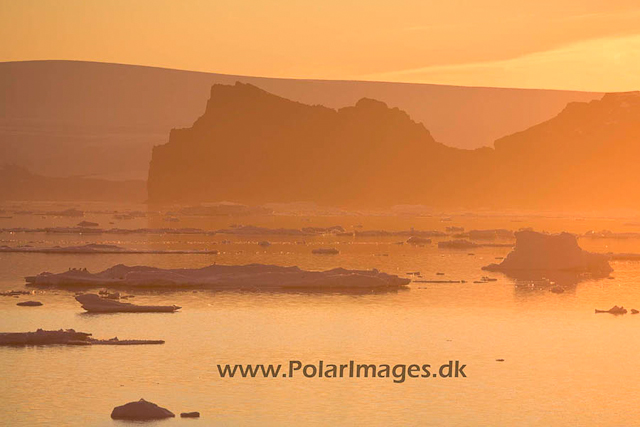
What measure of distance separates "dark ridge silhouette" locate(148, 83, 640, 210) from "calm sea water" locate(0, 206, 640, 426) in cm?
Answer: 6657

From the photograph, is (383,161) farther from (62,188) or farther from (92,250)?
(92,250)

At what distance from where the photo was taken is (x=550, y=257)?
4828 centimetres

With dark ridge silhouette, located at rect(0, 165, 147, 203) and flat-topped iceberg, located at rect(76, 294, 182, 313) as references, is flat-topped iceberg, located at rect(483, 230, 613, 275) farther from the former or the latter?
dark ridge silhouette, located at rect(0, 165, 147, 203)

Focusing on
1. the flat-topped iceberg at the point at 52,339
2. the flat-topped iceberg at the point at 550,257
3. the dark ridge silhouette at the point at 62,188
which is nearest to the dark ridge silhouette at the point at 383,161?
the dark ridge silhouette at the point at 62,188

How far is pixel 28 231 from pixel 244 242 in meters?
13.5

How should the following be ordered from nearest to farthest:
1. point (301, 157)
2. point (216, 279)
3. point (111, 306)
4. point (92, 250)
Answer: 1. point (111, 306)
2. point (216, 279)
3. point (92, 250)
4. point (301, 157)

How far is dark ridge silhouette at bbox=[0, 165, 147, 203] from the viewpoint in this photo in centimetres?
12700

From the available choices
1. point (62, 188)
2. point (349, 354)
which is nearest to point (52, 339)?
point (349, 354)

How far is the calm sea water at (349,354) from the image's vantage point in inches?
867

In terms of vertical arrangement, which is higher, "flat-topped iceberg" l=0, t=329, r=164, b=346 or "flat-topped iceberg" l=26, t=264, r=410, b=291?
"flat-topped iceberg" l=26, t=264, r=410, b=291

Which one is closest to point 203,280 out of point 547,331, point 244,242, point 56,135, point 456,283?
point 456,283

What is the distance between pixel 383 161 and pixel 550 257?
69.7 m

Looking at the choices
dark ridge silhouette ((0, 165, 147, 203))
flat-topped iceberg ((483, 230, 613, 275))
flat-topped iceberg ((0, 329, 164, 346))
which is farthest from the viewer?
dark ridge silhouette ((0, 165, 147, 203))

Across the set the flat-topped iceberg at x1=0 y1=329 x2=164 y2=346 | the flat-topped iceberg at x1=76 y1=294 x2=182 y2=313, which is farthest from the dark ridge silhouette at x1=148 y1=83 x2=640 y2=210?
the flat-topped iceberg at x1=0 y1=329 x2=164 y2=346
